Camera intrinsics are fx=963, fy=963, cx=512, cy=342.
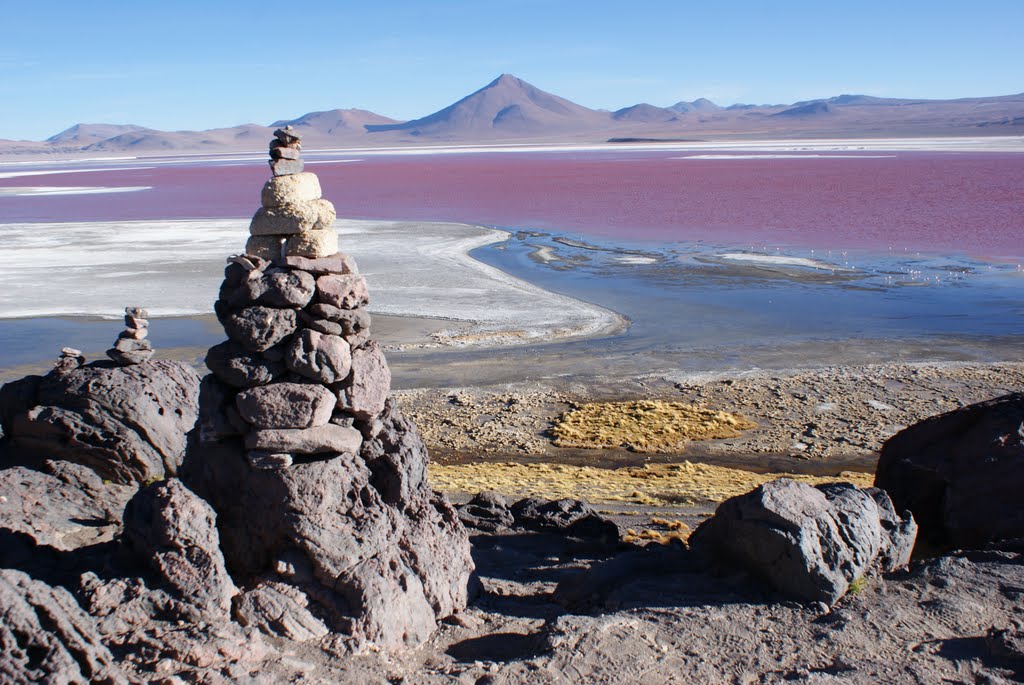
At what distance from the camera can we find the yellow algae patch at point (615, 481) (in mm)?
10539

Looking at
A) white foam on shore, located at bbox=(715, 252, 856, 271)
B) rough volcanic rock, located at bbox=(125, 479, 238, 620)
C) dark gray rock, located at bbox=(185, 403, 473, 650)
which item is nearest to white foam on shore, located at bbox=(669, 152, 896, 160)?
white foam on shore, located at bbox=(715, 252, 856, 271)

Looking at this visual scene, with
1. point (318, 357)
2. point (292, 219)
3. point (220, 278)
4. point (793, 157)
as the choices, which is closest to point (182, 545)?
point (318, 357)

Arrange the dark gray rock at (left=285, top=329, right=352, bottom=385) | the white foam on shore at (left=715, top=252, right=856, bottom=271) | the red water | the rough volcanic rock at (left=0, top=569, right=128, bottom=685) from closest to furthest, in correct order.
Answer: the rough volcanic rock at (left=0, top=569, right=128, bottom=685) → the dark gray rock at (left=285, top=329, right=352, bottom=385) → the white foam on shore at (left=715, top=252, right=856, bottom=271) → the red water

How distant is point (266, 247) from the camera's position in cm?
653

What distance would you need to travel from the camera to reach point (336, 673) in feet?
17.9

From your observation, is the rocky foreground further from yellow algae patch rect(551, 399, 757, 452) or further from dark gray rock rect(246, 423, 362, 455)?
yellow algae patch rect(551, 399, 757, 452)

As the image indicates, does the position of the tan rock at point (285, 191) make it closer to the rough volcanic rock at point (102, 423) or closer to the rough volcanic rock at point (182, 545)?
the rough volcanic rock at point (182, 545)

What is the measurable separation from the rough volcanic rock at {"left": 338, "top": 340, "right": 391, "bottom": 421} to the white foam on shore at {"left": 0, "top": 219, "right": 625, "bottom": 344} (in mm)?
11489

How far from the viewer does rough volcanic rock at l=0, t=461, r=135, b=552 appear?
25.0 ft

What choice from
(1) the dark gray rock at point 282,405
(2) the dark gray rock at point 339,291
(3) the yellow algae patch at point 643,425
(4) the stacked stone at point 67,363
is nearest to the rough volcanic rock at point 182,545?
(1) the dark gray rock at point 282,405

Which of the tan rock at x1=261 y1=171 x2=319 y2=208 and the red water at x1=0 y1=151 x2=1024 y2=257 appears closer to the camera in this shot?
the tan rock at x1=261 y1=171 x2=319 y2=208

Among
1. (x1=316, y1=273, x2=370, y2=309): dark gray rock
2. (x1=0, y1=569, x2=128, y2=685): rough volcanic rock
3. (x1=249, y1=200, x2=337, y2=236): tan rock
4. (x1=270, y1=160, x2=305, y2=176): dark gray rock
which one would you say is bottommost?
(x1=0, y1=569, x2=128, y2=685): rough volcanic rock

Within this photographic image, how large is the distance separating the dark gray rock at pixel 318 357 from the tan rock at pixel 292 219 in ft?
2.39

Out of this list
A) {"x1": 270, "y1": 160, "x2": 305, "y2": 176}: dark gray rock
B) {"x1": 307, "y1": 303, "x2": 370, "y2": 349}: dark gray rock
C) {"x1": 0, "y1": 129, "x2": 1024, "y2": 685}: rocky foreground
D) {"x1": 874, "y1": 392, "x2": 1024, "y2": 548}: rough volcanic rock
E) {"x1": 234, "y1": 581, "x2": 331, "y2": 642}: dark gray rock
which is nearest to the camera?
{"x1": 0, "y1": 129, "x2": 1024, "y2": 685}: rocky foreground
